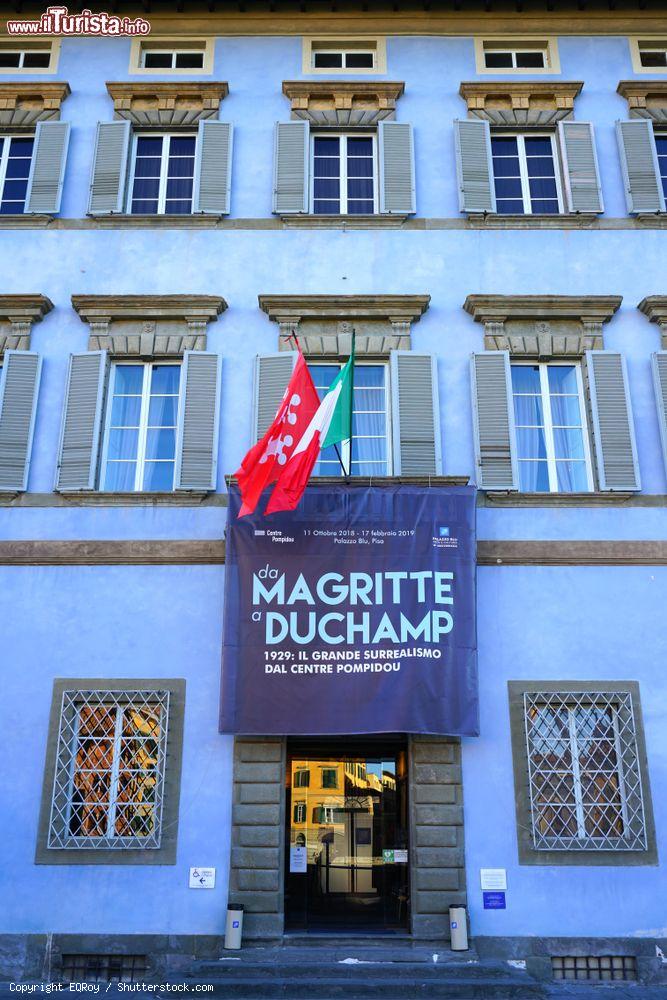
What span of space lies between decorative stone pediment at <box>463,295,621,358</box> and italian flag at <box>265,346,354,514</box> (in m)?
2.45

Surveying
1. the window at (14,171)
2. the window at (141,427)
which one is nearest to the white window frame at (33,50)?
the window at (14,171)

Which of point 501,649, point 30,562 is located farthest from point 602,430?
point 30,562

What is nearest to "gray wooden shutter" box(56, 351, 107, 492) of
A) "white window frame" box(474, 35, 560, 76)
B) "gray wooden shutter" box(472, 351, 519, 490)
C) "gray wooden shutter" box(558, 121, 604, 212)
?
"gray wooden shutter" box(472, 351, 519, 490)

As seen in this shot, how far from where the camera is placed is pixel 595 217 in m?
12.0

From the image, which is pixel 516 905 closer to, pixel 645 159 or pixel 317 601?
pixel 317 601

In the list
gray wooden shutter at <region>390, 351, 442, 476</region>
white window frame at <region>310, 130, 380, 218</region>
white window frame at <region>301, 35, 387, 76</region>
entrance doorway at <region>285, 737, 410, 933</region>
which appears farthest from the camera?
white window frame at <region>301, 35, 387, 76</region>

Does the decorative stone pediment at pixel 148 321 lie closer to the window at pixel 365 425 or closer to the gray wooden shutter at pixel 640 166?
the window at pixel 365 425

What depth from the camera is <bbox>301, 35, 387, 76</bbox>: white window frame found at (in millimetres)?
12961

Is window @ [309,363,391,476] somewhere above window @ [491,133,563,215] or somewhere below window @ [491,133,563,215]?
below

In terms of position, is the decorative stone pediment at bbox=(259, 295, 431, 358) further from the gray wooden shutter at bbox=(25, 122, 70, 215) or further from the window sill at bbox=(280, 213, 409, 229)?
the gray wooden shutter at bbox=(25, 122, 70, 215)

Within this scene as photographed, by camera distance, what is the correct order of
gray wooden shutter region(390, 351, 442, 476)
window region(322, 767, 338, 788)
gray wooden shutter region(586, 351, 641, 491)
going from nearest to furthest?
window region(322, 767, 338, 788) → gray wooden shutter region(586, 351, 641, 491) → gray wooden shutter region(390, 351, 442, 476)

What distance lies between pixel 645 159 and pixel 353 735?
8.53 metres

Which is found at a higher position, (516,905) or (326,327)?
(326,327)

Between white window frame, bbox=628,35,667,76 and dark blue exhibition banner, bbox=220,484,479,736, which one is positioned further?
white window frame, bbox=628,35,667,76
